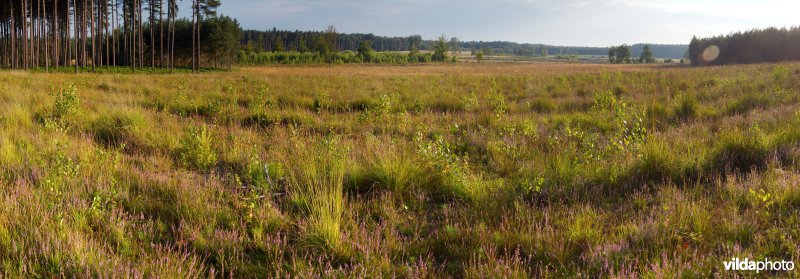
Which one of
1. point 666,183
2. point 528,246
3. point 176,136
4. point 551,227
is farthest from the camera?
point 176,136

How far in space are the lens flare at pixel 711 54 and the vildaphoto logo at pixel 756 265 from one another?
350 feet

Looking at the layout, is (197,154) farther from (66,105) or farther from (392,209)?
(66,105)

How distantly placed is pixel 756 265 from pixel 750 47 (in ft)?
324

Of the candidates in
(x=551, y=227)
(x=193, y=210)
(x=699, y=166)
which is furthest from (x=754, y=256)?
(x=193, y=210)

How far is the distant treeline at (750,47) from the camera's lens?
235 ft

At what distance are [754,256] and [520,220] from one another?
4.93 feet

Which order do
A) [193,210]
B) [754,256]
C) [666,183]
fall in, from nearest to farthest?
[754,256]
[193,210]
[666,183]

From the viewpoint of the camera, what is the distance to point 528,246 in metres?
3.15

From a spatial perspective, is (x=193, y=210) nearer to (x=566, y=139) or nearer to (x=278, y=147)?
(x=278, y=147)

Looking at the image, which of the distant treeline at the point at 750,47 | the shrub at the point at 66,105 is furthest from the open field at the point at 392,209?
the distant treeline at the point at 750,47

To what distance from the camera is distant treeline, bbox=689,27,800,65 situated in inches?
2817

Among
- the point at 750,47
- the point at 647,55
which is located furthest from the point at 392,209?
the point at 647,55

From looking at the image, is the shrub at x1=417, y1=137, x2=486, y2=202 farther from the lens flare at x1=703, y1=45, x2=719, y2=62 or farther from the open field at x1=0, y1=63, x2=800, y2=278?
the lens flare at x1=703, y1=45, x2=719, y2=62

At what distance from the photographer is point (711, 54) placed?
3538 inches
